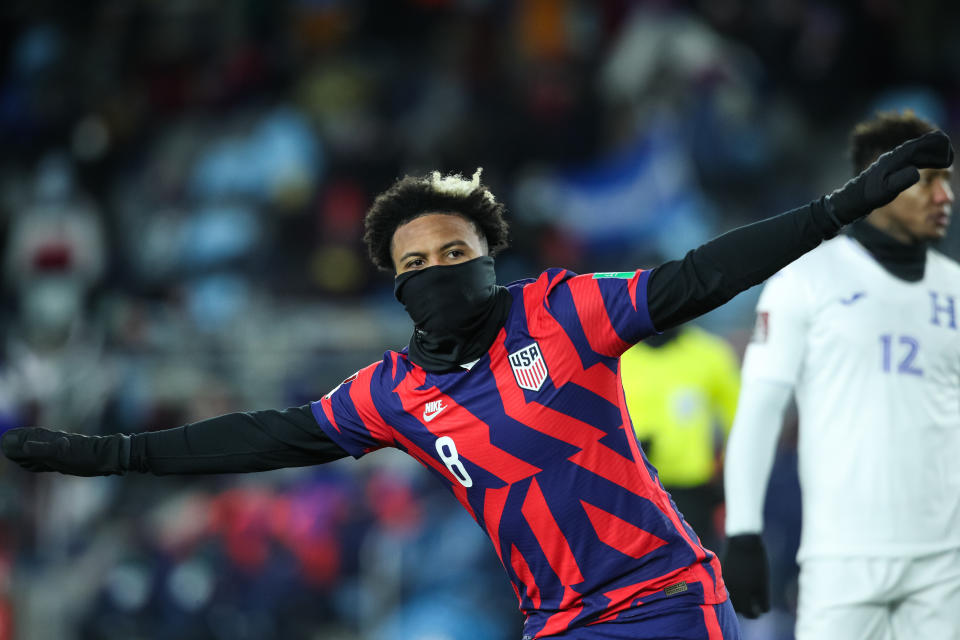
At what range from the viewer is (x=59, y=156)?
493 inches

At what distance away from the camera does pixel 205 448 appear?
3635 millimetres

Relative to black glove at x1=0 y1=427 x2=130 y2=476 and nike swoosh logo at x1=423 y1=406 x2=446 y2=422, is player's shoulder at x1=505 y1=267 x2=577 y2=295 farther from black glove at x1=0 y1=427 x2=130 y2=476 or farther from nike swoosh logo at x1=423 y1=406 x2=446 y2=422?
black glove at x1=0 y1=427 x2=130 y2=476

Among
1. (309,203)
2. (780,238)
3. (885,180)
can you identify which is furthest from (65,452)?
(309,203)

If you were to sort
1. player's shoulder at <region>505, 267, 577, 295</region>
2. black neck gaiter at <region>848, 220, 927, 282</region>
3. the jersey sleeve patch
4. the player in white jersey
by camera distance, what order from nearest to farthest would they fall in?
player's shoulder at <region>505, 267, 577, 295</region>
the jersey sleeve patch
the player in white jersey
black neck gaiter at <region>848, 220, 927, 282</region>

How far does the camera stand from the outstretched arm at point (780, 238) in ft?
9.18

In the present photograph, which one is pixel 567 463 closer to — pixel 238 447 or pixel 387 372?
pixel 387 372

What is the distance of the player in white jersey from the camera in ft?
12.8

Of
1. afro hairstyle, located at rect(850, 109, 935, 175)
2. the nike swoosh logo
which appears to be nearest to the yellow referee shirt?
afro hairstyle, located at rect(850, 109, 935, 175)

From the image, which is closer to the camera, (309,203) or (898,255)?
(898,255)

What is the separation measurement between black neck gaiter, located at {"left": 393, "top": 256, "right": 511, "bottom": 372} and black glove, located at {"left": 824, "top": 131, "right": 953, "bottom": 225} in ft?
3.04

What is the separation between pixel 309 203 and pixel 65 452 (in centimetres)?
825

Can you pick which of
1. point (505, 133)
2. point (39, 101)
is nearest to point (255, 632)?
point (505, 133)

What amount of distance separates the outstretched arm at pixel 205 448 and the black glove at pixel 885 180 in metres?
1.59

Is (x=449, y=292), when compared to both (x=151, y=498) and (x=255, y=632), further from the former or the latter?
(x=151, y=498)
